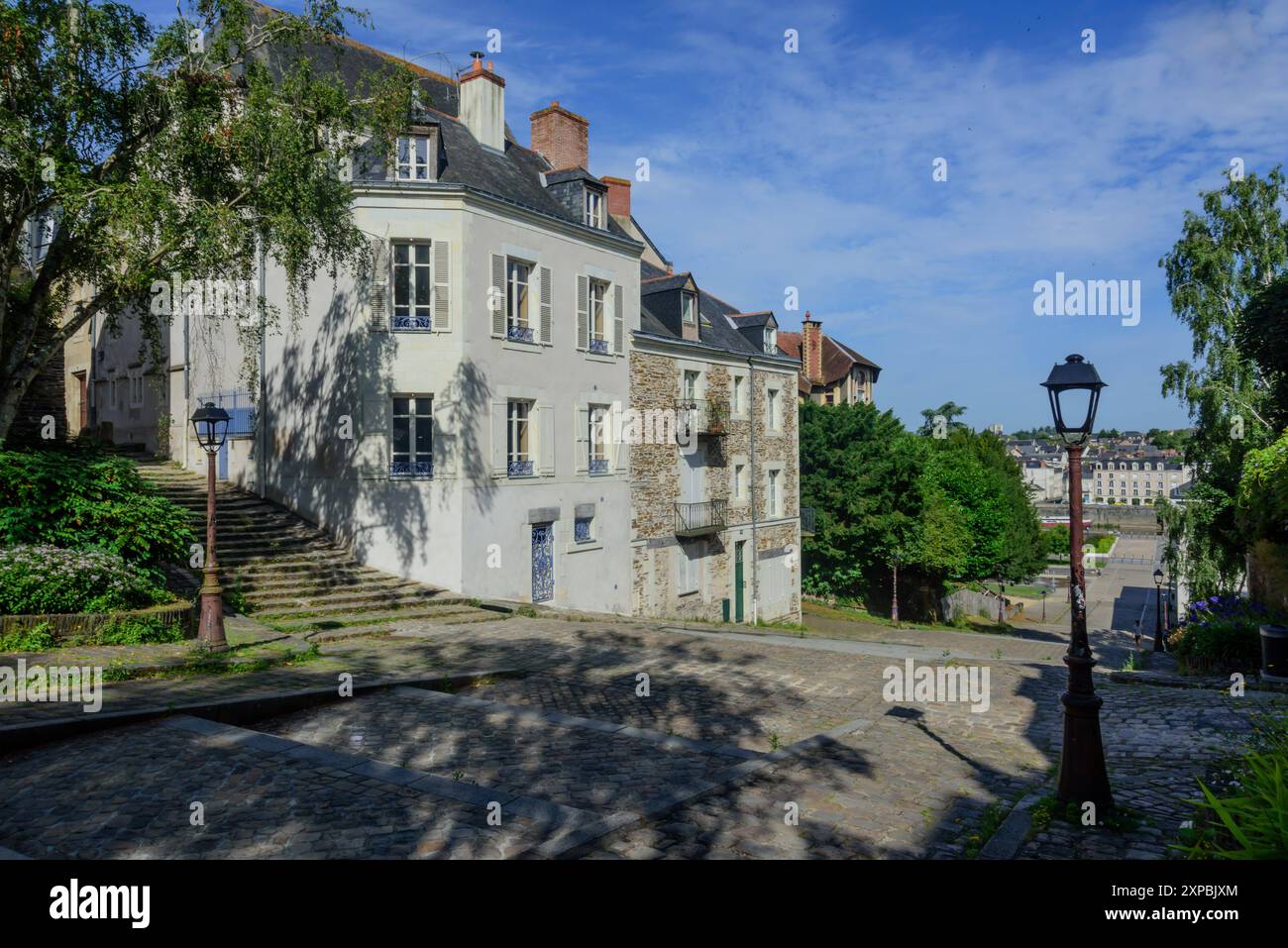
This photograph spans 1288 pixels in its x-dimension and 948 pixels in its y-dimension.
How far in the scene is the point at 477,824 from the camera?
5484 mm

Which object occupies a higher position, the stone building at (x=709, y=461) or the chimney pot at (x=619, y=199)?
the chimney pot at (x=619, y=199)

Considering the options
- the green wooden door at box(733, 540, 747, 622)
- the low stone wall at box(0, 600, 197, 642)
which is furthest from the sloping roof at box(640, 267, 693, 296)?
the low stone wall at box(0, 600, 197, 642)

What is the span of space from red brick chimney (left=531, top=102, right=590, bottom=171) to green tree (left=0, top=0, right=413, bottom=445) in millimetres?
11277

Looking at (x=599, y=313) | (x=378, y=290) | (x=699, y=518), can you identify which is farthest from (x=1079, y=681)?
(x=699, y=518)

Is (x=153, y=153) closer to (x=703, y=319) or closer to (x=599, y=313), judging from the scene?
(x=599, y=313)

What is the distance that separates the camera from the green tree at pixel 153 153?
38.7 ft

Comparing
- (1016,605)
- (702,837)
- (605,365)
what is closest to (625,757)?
(702,837)

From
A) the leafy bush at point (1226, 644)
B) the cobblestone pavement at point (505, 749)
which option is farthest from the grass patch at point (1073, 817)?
the leafy bush at point (1226, 644)

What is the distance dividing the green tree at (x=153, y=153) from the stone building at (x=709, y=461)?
11689 millimetres

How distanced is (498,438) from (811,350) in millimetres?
31912

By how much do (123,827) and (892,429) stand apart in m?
36.8

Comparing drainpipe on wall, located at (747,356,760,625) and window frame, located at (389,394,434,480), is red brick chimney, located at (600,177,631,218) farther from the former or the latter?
window frame, located at (389,394,434,480)

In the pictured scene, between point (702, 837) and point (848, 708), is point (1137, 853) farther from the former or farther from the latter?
point (848, 708)

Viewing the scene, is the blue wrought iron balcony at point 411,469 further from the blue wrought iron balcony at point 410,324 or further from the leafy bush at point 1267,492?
the leafy bush at point 1267,492
